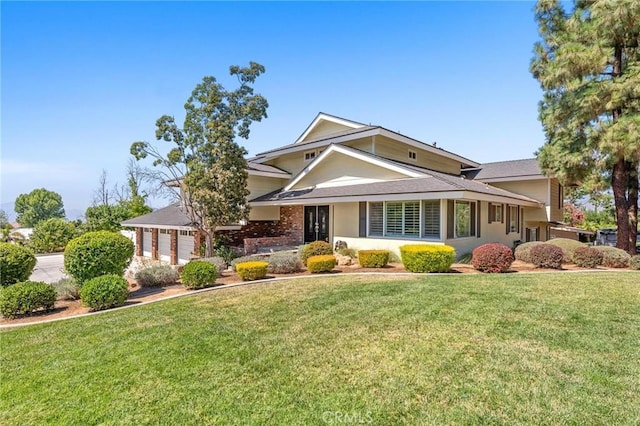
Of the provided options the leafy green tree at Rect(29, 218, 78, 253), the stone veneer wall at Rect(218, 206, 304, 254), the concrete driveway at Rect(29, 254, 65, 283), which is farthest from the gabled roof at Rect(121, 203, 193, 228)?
the leafy green tree at Rect(29, 218, 78, 253)

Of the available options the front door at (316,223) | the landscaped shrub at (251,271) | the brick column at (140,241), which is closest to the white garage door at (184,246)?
the brick column at (140,241)

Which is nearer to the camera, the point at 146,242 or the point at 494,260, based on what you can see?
the point at 494,260

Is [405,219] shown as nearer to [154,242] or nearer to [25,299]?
[25,299]

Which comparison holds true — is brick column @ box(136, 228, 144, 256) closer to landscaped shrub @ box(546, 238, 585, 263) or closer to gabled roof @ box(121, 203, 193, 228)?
gabled roof @ box(121, 203, 193, 228)

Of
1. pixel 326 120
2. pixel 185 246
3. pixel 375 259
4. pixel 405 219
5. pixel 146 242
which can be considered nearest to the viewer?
pixel 375 259

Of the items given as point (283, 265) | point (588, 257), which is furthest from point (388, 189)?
point (588, 257)

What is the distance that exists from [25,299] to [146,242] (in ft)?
53.1

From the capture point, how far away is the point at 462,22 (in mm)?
13156

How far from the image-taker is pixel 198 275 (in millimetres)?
9805

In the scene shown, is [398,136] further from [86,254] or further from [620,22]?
[86,254]

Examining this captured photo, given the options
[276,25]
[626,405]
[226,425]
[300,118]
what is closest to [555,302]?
[626,405]

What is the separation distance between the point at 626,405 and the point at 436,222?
10577 mm

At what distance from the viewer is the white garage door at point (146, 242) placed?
2308 cm

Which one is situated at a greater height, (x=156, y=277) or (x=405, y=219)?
A: (x=405, y=219)
